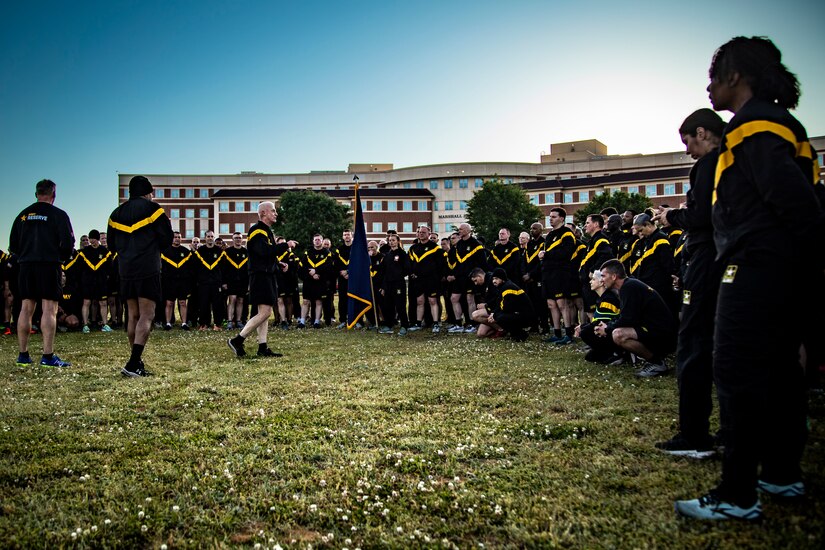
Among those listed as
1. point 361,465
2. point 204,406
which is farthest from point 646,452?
point 204,406

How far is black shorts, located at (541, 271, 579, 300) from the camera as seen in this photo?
11383 mm

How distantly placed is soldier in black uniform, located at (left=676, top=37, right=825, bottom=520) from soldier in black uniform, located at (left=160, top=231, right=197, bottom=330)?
14.6m

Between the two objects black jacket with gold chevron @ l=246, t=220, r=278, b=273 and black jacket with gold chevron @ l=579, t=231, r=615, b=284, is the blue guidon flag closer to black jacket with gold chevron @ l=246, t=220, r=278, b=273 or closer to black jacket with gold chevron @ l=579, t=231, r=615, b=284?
black jacket with gold chevron @ l=246, t=220, r=278, b=273

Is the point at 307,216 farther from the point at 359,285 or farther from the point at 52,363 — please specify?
the point at 52,363

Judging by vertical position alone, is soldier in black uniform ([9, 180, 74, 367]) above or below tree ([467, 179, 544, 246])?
below

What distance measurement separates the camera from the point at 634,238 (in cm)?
1032

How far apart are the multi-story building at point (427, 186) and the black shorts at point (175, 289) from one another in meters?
71.7

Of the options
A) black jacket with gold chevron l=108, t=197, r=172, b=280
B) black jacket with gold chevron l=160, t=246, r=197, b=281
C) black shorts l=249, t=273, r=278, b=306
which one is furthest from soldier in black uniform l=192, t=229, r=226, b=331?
black jacket with gold chevron l=108, t=197, r=172, b=280

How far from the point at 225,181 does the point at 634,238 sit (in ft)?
348

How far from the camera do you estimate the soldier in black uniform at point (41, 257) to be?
325 inches

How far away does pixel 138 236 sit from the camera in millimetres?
7641

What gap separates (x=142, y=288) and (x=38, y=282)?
2136mm

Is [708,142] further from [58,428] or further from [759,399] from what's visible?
[58,428]

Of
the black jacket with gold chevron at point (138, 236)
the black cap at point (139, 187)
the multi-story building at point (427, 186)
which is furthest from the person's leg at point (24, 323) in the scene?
the multi-story building at point (427, 186)
